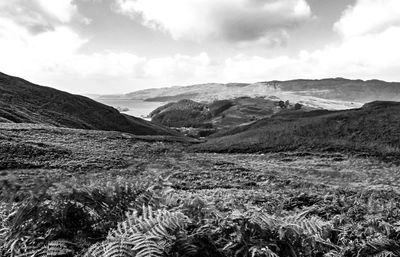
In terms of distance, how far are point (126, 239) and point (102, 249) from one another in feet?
0.75

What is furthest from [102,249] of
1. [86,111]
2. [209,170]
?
[86,111]

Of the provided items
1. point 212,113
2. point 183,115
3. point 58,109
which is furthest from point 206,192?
point 212,113

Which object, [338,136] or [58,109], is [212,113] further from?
[338,136]

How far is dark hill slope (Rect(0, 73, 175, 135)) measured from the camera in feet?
159

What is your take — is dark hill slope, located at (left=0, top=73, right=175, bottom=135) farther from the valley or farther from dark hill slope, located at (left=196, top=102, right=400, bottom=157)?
dark hill slope, located at (left=196, top=102, right=400, bottom=157)

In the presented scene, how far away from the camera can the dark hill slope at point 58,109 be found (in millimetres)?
48422

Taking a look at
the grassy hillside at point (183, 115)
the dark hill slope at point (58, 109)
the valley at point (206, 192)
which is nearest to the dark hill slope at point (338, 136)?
the valley at point (206, 192)

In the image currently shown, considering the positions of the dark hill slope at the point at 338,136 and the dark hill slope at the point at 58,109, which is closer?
the dark hill slope at the point at 338,136

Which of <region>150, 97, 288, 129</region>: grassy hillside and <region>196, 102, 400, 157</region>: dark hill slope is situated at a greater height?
<region>196, 102, 400, 157</region>: dark hill slope

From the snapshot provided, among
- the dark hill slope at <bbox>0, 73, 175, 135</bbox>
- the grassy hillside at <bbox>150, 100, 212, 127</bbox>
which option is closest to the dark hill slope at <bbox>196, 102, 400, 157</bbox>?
the dark hill slope at <bbox>0, 73, 175, 135</bbox>

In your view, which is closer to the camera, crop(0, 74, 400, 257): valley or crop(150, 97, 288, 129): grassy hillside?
crop(0, 74, 400, 257): valley

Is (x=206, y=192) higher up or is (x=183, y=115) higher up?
(x=206, y=192)

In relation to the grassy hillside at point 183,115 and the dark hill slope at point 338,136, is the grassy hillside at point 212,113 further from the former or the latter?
the dark hill slope at point 338,136

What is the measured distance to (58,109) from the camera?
56125mm
